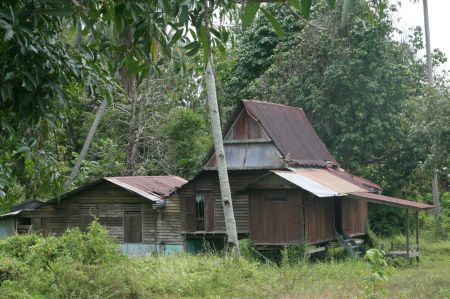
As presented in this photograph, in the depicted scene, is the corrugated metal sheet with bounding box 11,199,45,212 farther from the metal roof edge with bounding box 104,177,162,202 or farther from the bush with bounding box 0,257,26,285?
the bush with bounding box 0,257,26,285

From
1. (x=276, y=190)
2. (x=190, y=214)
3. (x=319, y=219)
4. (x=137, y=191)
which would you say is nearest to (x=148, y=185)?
(x=137, y=191)

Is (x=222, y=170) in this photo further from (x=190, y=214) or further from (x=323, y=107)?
(x=323, y=107)

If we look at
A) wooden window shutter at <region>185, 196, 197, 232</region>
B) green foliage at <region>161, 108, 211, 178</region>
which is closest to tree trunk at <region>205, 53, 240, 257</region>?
wooden window shutter at <region>185, 196, 197, 232</region>

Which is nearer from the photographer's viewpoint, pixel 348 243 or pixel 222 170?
pixel 222 170

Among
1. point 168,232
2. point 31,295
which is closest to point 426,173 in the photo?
point 168,232

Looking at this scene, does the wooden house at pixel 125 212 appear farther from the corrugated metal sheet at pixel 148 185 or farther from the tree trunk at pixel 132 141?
the tree trunk at pixel 132 141

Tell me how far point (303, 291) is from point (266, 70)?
56.6ft

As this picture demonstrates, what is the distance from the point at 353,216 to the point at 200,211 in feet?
16.9

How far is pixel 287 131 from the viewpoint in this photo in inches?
839

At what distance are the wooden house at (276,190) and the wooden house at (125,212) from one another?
Result: 708mm

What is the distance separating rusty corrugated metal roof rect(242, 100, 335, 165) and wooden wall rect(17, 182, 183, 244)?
165 inches

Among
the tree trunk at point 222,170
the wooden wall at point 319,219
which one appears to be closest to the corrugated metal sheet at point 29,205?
the tree trunk at point 222,170

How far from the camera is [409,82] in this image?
2677 cm

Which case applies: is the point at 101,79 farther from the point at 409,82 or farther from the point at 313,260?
the point at 409,82
